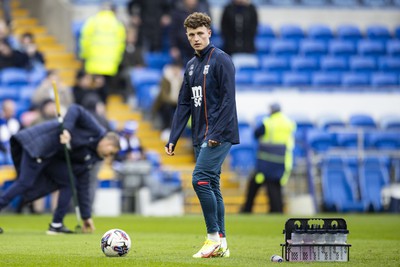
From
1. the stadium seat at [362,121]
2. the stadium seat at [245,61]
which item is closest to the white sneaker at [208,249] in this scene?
the stadium seat at [362,121]

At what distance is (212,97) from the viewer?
10266 millimetres

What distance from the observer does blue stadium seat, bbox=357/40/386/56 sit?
2898 cm

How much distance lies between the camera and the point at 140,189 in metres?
22.0

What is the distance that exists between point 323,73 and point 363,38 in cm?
284

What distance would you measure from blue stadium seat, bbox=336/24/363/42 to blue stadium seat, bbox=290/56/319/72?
6.75ft

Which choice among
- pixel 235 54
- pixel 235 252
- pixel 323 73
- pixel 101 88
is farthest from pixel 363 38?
pixel 235 252

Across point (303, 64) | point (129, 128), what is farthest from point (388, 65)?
point (129, 128)

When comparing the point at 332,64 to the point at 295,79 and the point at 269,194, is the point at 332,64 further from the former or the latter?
the point at 269,194

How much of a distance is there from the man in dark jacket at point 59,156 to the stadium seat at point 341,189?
10084 millimetres

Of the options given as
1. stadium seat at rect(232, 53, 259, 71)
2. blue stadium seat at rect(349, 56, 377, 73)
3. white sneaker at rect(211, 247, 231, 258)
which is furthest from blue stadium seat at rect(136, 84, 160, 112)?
white sneaker at rect(211, 247, 231, 258)

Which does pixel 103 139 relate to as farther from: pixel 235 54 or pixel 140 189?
pixel 235 54

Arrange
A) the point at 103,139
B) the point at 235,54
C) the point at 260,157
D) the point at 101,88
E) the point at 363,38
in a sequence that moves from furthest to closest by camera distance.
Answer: the point at 363,38 < the point at 235,54 < the point at 101,88 < the point at 260,157 < the point at 103,139

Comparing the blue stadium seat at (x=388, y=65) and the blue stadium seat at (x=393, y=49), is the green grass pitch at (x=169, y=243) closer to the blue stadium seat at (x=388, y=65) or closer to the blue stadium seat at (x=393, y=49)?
the blue stadium seat at (x=388, y=65)

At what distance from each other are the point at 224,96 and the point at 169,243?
2.80 m
